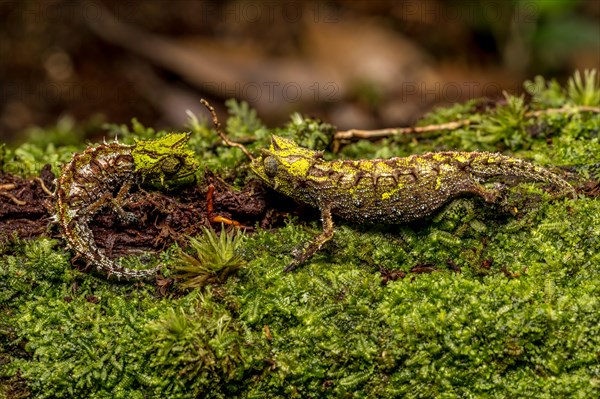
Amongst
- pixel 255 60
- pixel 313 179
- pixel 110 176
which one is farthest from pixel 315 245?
pixel 255 60

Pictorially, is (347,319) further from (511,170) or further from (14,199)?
(14,199)

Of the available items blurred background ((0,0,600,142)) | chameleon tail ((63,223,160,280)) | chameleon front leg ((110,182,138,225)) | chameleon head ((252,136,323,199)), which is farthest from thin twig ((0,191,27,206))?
blurred background ((0,0,600,142))

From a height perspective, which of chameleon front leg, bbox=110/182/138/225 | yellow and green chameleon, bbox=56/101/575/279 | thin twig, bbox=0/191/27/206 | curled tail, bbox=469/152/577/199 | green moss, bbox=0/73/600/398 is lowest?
green moss, bbox=0/73/600/398

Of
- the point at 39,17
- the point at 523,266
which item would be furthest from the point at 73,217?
the point at 39,17

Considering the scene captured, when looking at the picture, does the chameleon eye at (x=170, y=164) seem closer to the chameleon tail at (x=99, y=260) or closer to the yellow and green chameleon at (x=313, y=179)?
the yellow and green chameleon at (x=313, y=179)

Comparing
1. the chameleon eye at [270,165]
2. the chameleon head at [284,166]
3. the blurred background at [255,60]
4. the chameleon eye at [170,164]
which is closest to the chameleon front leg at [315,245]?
the chameleon head at [284,166]

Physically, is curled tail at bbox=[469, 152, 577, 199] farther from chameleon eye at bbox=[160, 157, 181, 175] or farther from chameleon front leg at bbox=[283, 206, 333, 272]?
chameleon eye at bbox=[160, 157, 181, 175]

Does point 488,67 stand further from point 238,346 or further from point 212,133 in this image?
point 238,346
